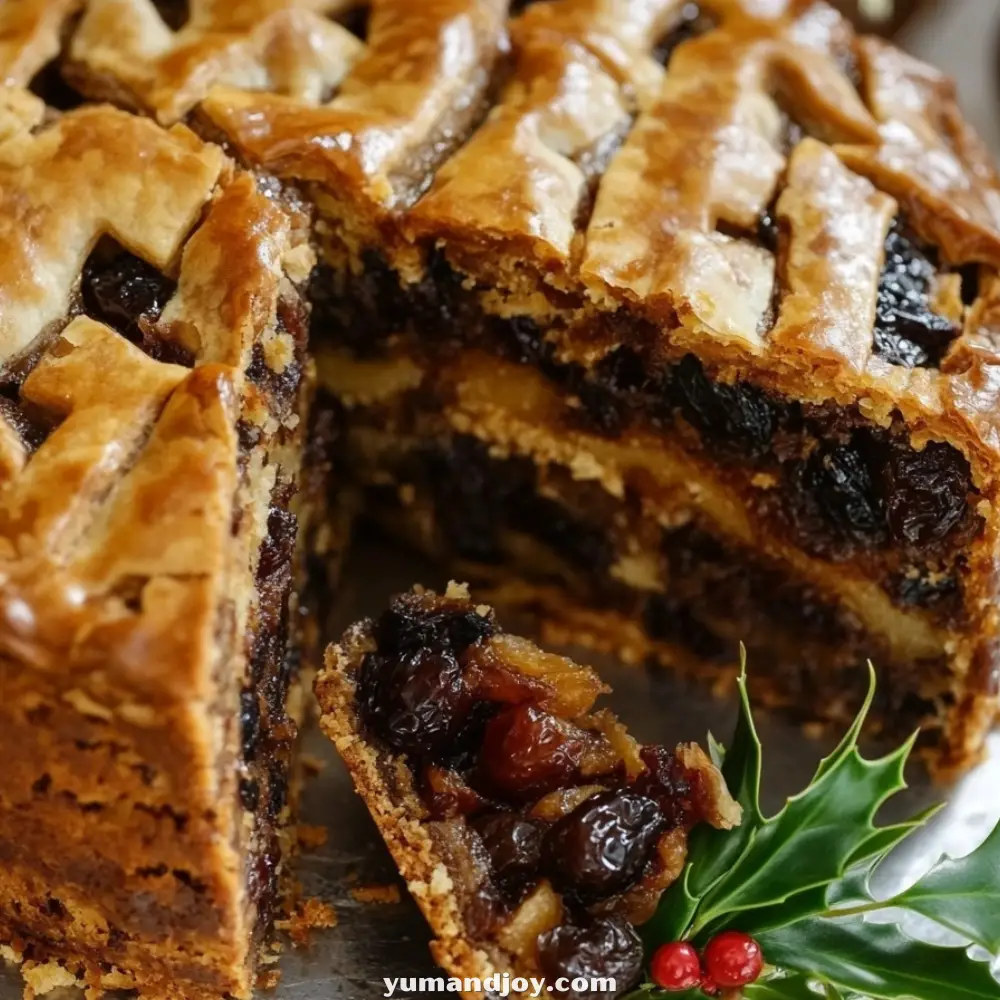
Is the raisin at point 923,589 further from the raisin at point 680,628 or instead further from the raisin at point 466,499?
the raisin at point 466,499

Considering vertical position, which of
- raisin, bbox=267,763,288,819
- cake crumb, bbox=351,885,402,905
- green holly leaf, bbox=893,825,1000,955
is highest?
green holly leaf, bbox=893,825,1000,955

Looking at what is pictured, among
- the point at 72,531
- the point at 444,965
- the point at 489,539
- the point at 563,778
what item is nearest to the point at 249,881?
the point at 444,965

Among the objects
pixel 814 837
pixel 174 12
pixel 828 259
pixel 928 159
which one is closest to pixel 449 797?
pixel 814 837

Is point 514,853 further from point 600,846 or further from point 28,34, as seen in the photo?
point 28,34

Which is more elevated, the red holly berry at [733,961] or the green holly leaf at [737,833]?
the green holly leaf at [737,833]

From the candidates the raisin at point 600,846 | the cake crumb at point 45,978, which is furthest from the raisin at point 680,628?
the cake crumb at point 45,978

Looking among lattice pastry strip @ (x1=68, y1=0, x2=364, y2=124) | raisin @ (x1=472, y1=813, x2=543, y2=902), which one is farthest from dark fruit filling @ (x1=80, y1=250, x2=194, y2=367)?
raisin @ (x1=472, y1=813, x2=543, y2=902)

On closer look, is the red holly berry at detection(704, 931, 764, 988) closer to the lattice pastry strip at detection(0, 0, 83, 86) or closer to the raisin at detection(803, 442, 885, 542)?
the raisin at detection(803, 442, 885, 542)
